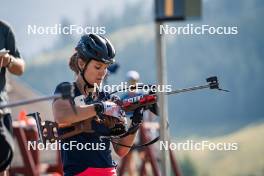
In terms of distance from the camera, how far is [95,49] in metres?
7.64

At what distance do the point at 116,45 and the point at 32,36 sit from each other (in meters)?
2.00

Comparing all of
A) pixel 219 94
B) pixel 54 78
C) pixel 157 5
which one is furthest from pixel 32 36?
pixel 157 5

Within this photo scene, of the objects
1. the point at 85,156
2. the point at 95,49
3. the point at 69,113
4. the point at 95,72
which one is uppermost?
the point at 95,49

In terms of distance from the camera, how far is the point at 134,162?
40.5ft

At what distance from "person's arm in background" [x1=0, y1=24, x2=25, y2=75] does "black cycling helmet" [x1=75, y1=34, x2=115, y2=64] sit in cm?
54

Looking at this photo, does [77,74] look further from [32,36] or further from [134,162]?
[134,162]

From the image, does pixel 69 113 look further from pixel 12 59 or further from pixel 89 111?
pixel 12 59

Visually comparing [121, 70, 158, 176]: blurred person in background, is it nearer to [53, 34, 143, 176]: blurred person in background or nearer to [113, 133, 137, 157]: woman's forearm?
[113, 133, 137, 157]: woman's forearm

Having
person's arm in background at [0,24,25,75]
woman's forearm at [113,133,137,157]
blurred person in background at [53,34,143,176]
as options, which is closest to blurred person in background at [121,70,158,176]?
person's arm in background at [0,24,25,75]

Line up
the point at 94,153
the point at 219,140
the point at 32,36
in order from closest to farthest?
the point at 94,153
the point at 32,36
the point at 219,140

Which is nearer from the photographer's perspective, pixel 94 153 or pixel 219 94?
pixel 94 153

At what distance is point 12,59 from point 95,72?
770 mm

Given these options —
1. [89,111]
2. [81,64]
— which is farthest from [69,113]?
[81,64]

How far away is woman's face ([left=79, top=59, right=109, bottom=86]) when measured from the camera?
7.48 metres
